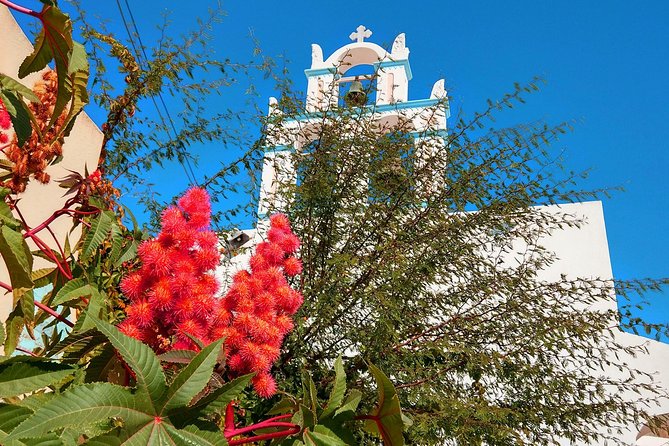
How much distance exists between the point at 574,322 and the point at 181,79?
80.1 inches

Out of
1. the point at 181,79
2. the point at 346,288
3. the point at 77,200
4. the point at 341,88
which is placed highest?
the point at 341,88

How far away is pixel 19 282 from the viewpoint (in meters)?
0.79

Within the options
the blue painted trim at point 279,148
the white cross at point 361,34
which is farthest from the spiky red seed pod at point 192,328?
the white cross at point 361,34

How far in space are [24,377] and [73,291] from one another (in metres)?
0.36

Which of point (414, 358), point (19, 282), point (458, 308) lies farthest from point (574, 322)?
point (19, 282)

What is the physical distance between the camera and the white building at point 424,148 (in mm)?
3004

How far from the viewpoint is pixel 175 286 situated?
938 mm

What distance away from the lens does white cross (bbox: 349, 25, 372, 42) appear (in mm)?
6168

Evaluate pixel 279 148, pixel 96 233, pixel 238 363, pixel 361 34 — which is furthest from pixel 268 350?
pixel 361 34

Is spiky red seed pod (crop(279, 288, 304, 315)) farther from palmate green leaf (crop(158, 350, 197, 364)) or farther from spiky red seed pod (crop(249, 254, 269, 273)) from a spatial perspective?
palmate green leaf (crop(158, 350, 197, 364))

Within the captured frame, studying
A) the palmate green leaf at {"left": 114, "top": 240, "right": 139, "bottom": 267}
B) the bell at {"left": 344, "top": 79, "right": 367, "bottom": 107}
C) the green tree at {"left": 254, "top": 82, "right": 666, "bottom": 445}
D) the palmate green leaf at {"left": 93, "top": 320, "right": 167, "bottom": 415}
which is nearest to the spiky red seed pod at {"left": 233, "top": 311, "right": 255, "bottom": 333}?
the palmate green leaf at {"left": 114, "top": 240, "right": 139, "bottom": 267}

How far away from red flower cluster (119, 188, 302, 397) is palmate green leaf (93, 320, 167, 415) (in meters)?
0.35

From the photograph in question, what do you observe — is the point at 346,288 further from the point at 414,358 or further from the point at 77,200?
the point at 77,200

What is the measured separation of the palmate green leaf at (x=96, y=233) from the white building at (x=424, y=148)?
174cm
